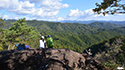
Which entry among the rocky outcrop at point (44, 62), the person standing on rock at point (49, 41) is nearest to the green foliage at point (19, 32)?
the person standing on rock at point (49, 41)

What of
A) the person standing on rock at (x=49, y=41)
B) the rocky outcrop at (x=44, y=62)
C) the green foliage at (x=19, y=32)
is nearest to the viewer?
the rocky outcrop at (x=44, y=62)

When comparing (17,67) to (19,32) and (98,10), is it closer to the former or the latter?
(98,10)

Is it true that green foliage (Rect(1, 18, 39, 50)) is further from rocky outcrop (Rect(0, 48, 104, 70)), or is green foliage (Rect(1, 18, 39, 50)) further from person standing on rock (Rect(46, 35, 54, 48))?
rocky outcrop (Rect(0, 48, 104, 70))

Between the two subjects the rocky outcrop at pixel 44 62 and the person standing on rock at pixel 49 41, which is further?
the person standing on rock at pixel 49 41

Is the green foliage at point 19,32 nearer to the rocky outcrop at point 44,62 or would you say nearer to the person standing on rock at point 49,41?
the person standing on rock at point 49,41

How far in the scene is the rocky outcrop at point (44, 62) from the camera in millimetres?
4777

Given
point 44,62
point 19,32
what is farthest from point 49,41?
point 19,32

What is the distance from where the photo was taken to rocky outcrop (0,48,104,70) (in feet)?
15.7

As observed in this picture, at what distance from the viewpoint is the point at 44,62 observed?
496 cm

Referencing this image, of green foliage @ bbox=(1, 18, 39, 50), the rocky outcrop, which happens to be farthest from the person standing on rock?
green foliage @ bbox=(1, 18, 39, 50)

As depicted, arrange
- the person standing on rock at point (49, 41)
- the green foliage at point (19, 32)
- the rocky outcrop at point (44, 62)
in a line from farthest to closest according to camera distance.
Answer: the green foliage at point (19, 32) → the person standing on rock at point (49, 41) → the rocky outcrop at point (44, 62)

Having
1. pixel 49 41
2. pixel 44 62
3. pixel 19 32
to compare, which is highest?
pixel 19 32

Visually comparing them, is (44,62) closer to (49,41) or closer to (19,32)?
(49,41)

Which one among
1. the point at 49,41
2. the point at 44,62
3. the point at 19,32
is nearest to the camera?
the point at 44,62
